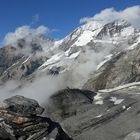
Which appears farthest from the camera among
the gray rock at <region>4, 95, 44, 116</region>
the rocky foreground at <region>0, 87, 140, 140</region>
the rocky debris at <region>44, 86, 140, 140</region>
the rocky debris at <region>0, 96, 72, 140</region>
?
the rocky debris at <region>44, 86, 140, 140</region>

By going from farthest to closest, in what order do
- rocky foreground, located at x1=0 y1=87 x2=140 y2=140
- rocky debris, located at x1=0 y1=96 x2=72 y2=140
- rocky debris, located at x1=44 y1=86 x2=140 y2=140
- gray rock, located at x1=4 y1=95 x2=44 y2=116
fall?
rocky debris, located at x1=44 y1=86 x2=140 y2=140, gray rock, located at x1=4 y1=95 x2=44 y2=116, rocky foreground, located at x1=0 y1=87 x2=140 y2=140, rocky debris, located at x1=0 y1=96 x2=72 y2=140

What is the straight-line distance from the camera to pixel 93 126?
47.0 meters

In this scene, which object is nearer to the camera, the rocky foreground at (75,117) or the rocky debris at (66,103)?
the rocky foreground at (75,117)

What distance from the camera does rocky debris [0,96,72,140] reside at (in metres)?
35.4

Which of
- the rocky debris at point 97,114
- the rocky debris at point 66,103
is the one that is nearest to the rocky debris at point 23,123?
the rocky debris at point 97,114

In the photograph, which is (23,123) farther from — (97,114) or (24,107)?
(97,114)

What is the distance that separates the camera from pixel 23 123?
1405 inches

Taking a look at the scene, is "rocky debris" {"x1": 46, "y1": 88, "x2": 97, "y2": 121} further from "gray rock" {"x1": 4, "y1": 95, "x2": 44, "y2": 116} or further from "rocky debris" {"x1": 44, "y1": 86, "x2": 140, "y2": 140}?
"gray rock" {"x1": 4, "y1": 95, "x2": 44, "y2": 116}

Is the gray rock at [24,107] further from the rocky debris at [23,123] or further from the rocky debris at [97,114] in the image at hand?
the rocky debris at [97,114]

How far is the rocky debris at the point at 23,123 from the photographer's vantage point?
1395 inches

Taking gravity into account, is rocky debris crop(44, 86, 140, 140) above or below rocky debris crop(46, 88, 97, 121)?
below

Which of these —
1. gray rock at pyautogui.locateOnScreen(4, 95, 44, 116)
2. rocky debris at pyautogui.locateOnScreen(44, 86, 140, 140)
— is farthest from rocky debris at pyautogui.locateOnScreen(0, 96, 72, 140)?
rocky debris at pyautogui.locateOnScreen(44, 86, 140, 140)

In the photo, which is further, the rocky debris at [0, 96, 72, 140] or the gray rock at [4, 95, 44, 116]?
the gray rock at [4, 95, 44, 116]

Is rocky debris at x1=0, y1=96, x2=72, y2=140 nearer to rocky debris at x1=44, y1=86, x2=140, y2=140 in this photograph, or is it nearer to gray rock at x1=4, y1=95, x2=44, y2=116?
gray rock at x1=4, y1=95, x2=44, y2=116
